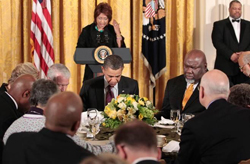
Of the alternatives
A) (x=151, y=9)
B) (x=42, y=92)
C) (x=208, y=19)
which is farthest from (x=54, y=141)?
(x=208, y=19)

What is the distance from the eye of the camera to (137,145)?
176 centimetres

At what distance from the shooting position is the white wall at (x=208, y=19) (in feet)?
26.1

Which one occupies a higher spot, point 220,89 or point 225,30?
point 225,30

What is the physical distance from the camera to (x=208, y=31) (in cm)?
809

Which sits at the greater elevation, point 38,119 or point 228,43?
point 228,43

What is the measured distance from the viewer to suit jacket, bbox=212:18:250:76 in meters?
6.97

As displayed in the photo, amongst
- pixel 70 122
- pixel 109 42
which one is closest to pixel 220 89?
pixel 70 122

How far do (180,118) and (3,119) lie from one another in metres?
1.49

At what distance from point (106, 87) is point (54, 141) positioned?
281cm

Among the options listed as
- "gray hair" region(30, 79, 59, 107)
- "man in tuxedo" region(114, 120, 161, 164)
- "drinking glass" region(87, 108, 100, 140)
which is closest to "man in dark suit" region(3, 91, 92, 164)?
Answer: "man in tuxedo" region(114, 120, 161, 164)

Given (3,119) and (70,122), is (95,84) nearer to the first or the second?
(3,119)

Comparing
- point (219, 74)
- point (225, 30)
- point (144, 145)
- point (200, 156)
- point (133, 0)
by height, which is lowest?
point (200, 156)

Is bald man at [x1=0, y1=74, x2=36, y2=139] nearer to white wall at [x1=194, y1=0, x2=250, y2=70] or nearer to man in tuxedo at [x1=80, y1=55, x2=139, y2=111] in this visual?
man in tuxedo at [x1=80, y1=55, x2=139, y2=111]

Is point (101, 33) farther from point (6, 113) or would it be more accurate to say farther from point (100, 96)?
point (6, 113)
